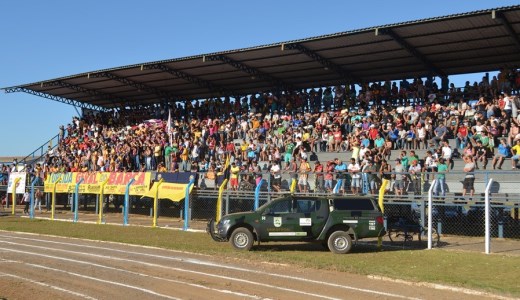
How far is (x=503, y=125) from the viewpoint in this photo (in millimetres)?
23938

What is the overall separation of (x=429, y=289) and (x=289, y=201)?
727 centimetres

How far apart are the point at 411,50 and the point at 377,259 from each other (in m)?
16.9

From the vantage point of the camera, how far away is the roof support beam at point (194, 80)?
3794cm

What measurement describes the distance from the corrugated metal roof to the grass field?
12629 mm

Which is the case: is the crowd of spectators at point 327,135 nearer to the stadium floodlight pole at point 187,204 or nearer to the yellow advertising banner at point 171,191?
the stadium floodlight pole at point 187,204

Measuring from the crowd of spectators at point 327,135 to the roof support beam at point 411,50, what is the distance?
2.97 feet

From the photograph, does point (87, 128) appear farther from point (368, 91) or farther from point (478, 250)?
point (478, 250)

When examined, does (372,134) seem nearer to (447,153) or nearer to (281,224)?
(447,153)

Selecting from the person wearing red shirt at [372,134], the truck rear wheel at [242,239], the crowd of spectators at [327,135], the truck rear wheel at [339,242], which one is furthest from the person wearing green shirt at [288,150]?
the truck rear wheel at [339,242]

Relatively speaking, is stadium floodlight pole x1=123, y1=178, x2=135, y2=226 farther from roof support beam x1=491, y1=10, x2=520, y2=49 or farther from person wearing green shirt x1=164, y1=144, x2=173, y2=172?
roof support beam x1=491, y1=10, x2=520, y2=49

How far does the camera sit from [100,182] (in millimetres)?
31703

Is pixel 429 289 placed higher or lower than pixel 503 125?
lower

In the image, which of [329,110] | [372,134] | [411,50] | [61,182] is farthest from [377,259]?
[61,182]

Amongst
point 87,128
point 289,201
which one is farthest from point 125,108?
point 289,201
